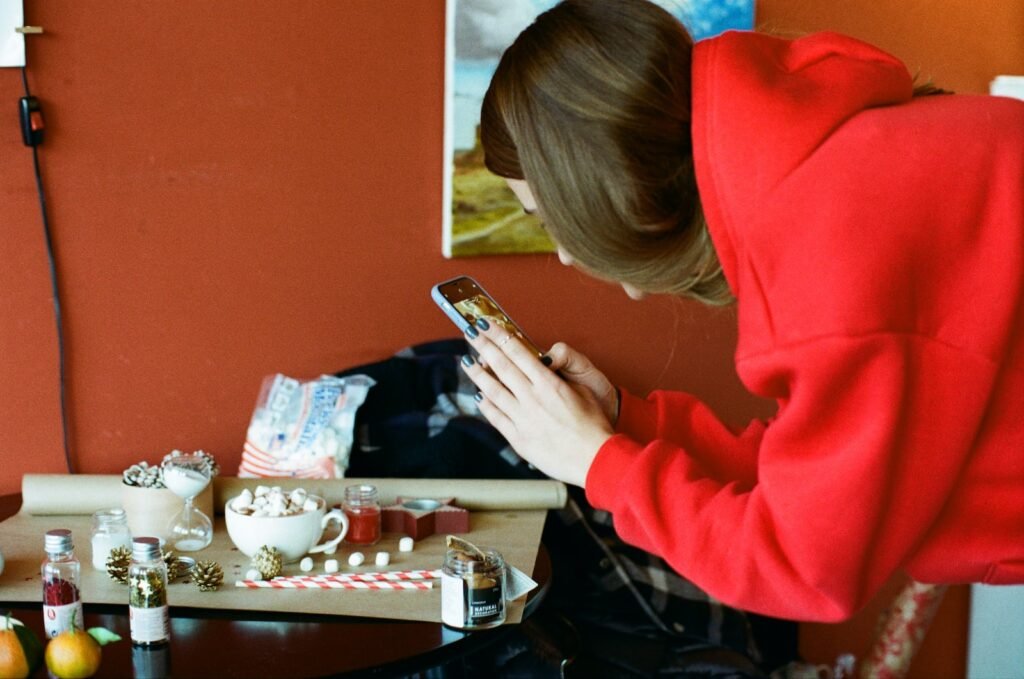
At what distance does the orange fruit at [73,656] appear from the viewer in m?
1.07

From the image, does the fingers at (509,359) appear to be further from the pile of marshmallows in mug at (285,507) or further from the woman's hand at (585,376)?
the pile of marshmallows in mug at (285,507)

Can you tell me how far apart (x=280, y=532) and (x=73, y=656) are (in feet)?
1.23

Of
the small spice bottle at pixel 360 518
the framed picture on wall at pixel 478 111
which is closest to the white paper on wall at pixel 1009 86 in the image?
the framed picture on wall at pixel 478 111

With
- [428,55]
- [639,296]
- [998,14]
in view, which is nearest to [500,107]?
[639,296]

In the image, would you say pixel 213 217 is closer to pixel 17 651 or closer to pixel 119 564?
pixel 119 564

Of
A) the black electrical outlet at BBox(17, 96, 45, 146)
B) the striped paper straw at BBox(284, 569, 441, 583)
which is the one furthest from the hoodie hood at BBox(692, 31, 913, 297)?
the black electrical outlet at BBox(17, 96, 45, 146)

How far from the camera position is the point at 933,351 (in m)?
0.89

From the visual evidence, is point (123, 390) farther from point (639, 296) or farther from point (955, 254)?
point (955, 254)

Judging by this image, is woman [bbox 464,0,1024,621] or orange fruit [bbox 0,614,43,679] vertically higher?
woman [bbox 464,0,1024,621]

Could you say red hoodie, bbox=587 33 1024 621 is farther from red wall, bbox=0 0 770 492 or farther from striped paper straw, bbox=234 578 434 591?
red wall, bbox=0 0 770 492

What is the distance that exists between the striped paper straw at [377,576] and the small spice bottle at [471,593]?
0.15m

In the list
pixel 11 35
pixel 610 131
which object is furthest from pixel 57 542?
pixel 11 35

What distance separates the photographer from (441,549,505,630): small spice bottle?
1215mm

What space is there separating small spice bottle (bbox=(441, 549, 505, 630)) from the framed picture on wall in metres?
1.02
